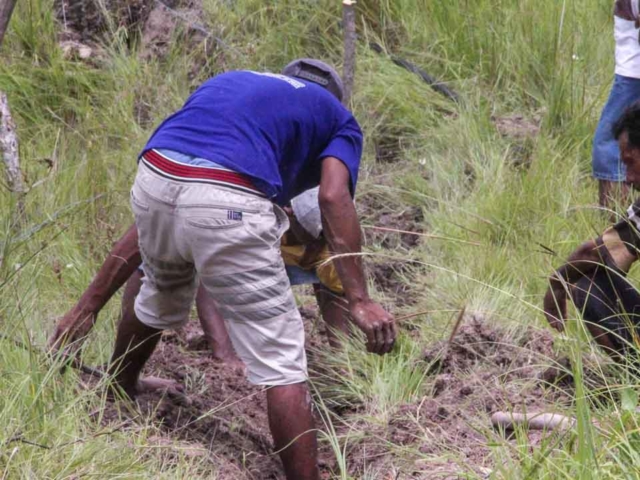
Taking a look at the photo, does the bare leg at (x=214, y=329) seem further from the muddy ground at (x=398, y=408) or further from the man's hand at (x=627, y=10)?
the man's hand at (x=627, y=10)

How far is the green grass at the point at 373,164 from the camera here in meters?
3.56

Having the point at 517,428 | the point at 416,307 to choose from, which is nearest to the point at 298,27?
the point at 416,307

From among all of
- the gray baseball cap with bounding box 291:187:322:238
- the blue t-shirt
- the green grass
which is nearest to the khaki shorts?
the blue t-shirt

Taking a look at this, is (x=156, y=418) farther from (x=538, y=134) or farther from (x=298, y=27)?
(x=298, y=27)

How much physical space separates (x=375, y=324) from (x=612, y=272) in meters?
0.85

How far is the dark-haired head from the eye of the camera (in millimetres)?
3750

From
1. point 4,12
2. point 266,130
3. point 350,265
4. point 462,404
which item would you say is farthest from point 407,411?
point 4,12

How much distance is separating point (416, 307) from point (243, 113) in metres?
1.75

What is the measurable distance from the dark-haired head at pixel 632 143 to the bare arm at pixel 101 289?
5.62 ft

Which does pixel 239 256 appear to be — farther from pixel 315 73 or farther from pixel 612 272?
pixel 612 272

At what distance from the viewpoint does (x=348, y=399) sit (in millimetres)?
4406

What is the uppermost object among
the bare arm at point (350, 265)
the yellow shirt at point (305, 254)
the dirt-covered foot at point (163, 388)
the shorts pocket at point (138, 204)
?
the shorts pocket at point (138, 204)

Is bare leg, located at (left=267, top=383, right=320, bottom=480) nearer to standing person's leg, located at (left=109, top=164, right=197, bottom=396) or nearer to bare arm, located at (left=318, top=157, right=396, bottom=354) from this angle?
bare arm, located at (left=318, top=157, right=396, bottom=354)

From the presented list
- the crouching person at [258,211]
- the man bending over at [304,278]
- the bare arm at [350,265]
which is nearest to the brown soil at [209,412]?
the man bending over at [304,278]
